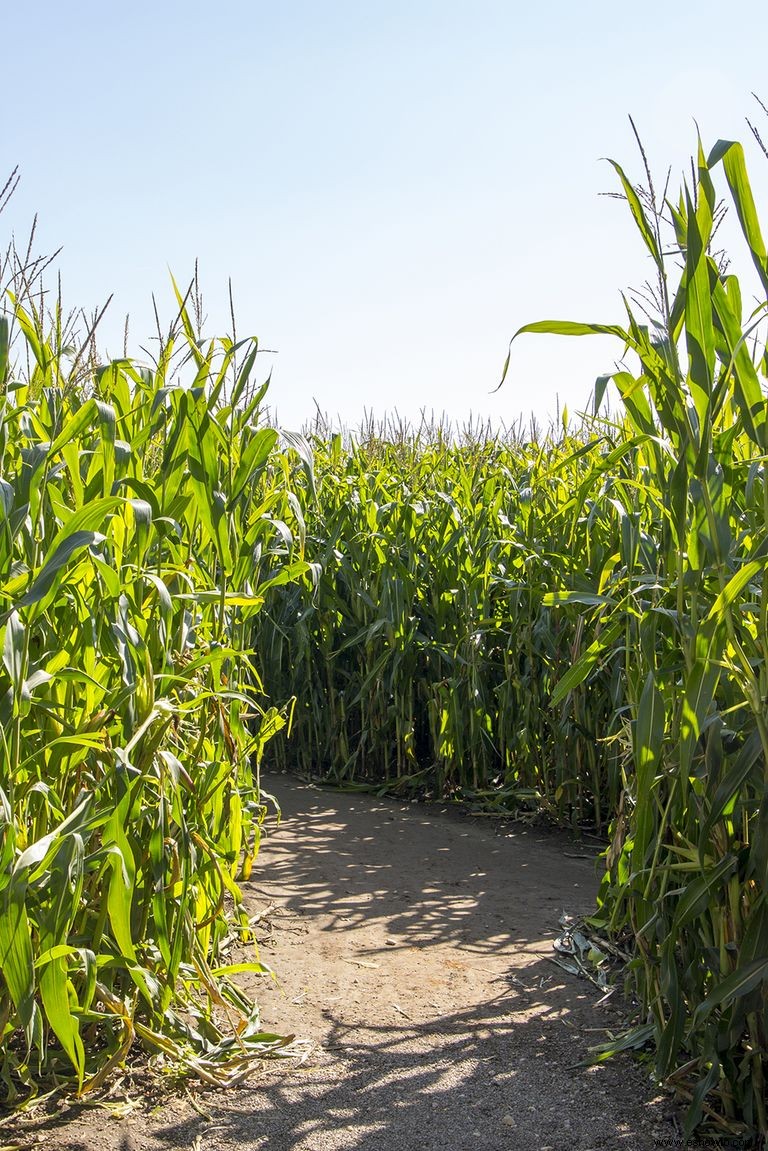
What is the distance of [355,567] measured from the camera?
5.50m

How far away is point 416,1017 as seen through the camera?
2.93m

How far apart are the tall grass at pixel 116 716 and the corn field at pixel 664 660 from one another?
3.15 ft

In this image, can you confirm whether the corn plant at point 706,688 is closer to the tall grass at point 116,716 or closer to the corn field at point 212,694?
the corn field at point 212,694

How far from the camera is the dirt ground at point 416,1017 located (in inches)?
89.4

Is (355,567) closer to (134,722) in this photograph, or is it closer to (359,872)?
(359,872)

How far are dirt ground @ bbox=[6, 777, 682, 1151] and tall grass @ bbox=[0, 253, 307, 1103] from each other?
0.48ft

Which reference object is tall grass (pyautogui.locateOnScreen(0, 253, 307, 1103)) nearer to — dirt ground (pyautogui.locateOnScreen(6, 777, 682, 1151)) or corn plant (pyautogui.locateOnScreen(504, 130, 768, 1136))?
dirt ground (pyautogui.locateOnScreen(6, 777, 682, 1151))

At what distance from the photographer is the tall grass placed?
6.74 ft

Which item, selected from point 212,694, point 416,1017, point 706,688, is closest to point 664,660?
point 706,688

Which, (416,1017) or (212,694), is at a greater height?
(212,694)

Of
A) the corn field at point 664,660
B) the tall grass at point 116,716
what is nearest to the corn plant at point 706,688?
the corn field at point 664,660

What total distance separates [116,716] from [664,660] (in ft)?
4.37

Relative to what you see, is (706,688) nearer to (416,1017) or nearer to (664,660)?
(664,660)

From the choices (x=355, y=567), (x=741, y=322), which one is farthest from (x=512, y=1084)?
(x=355, y=567)
